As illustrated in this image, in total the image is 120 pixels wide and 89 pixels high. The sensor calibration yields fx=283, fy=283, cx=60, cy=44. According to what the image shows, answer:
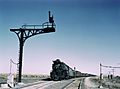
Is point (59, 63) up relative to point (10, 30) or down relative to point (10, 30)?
down

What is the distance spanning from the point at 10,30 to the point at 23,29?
2.06 metres

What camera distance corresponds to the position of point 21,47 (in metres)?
38.0

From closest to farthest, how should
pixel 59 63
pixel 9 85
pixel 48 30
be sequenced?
1. pixel 9 85
2. pixel 48 30
3. pixel 59 63

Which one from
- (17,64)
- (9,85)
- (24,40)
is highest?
(24,40)

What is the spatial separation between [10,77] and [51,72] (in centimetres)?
3022

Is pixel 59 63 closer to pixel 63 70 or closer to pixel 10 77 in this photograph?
pixel 63 70

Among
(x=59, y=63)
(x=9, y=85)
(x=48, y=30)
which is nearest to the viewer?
(x=9, y=85)

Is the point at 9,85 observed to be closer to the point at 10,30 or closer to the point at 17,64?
the point at 17,64

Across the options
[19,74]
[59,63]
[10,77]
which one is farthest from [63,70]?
[10,77]

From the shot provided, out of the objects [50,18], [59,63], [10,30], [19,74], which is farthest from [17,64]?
[59,63]

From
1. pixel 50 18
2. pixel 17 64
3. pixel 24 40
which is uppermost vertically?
pixel 50 18

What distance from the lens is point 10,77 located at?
32.9m

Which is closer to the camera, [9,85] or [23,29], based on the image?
[9,85]

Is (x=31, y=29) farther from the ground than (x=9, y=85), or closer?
farther from the ground
